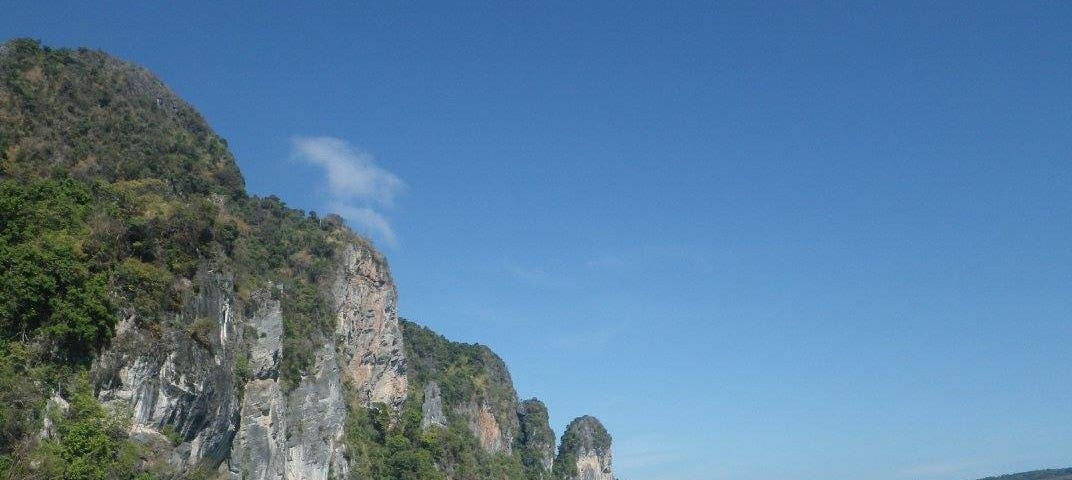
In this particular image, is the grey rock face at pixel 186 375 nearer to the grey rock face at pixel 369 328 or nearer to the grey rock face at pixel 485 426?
the grey rock face at pixel 369 328

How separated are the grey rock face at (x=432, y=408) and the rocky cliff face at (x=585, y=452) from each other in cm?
3276

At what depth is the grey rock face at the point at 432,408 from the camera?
70.7m

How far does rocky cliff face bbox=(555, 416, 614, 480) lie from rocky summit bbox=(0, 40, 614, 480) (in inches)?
852

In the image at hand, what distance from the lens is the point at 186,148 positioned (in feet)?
166

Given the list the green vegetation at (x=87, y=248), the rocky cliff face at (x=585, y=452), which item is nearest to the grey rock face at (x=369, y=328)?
the green vegetation at (x=87, y=248)

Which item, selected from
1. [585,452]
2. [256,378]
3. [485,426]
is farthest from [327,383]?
[585,452]

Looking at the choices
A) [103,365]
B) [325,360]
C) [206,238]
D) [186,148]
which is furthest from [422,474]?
[103,365]

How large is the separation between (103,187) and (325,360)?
2264cm

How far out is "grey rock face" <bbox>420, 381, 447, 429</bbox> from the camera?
70.7 meters

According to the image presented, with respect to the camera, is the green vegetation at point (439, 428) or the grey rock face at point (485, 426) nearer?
the green vegetation at point (439, 428)

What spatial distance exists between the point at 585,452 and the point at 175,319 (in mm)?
82436

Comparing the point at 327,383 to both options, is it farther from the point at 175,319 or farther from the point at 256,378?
the point at 175,319

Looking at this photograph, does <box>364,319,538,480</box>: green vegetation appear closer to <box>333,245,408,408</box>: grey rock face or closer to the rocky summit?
the rocky summit

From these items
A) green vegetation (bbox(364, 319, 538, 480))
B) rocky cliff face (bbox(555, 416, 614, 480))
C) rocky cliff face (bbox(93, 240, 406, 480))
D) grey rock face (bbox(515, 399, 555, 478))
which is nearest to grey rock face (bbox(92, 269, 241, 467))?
rocky cliff face (bbox(93, 240, 406, 480))
